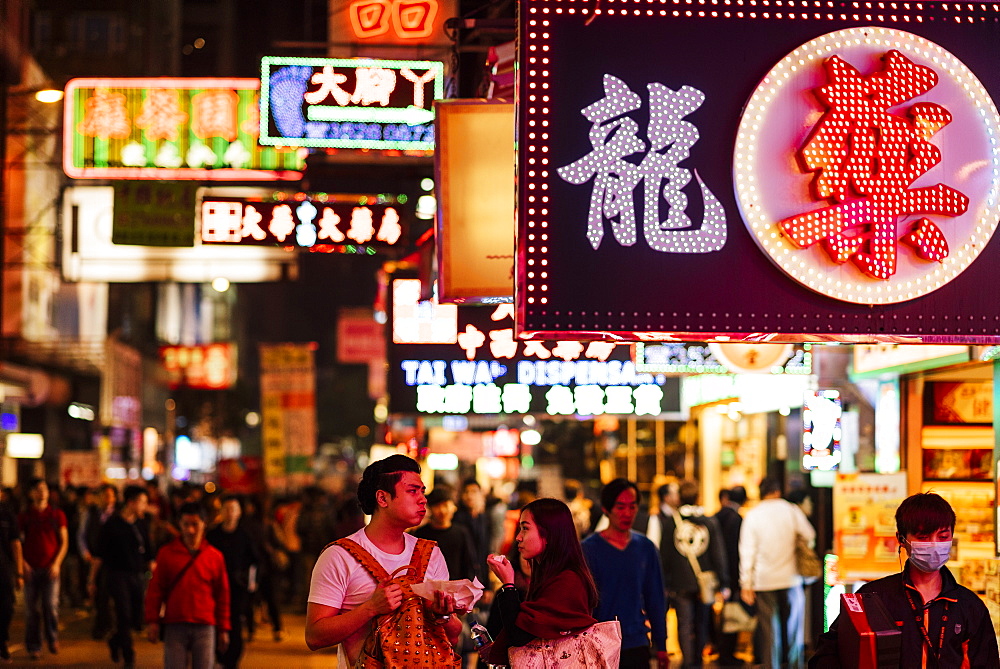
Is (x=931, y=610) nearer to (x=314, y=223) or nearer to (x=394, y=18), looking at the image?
(x=314, y=223)

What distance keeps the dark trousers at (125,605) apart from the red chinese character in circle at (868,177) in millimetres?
11399

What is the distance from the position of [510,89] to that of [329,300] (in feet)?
248

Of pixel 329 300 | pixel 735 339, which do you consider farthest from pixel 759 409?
pixel 329 300

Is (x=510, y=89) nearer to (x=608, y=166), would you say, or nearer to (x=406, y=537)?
(x=608, y=166)

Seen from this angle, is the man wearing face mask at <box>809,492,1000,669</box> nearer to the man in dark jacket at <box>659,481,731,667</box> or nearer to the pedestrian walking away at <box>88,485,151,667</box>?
the man in dark jacket at <box>659,481,731,667</box>

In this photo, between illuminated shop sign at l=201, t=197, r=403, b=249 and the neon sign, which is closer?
illuminated shop sign at l=201, t=197, r=403, b=249

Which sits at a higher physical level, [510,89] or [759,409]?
[510,89]

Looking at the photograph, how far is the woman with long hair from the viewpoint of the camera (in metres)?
6.30

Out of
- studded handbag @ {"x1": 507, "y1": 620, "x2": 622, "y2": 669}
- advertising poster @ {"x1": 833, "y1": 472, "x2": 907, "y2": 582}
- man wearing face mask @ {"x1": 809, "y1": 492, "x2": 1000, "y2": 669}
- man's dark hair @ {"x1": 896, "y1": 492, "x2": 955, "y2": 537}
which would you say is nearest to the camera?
man wearing face mask @ {"x1": 809, "y1": 492, "x2": 1000, "y2": 669}

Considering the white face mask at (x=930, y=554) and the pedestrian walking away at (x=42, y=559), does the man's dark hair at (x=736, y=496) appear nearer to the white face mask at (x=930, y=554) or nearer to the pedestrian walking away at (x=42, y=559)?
the pedestrian walking away at (x=42, y=559)

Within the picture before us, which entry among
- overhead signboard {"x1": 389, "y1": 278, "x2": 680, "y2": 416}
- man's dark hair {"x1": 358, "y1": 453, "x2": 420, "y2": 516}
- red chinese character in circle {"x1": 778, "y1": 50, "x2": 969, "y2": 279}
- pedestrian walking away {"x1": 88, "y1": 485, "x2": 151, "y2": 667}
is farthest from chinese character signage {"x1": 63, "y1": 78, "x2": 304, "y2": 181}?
red chinese character in circle {"x1": 778, "y1": 50, "x2": 969, "y2": 279}

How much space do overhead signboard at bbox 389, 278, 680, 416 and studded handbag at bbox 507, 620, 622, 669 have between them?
22.0ft

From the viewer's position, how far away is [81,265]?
17672 mm

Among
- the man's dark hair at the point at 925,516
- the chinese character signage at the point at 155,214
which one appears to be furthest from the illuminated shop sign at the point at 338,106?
the man's dark hair at the point at 925,516
